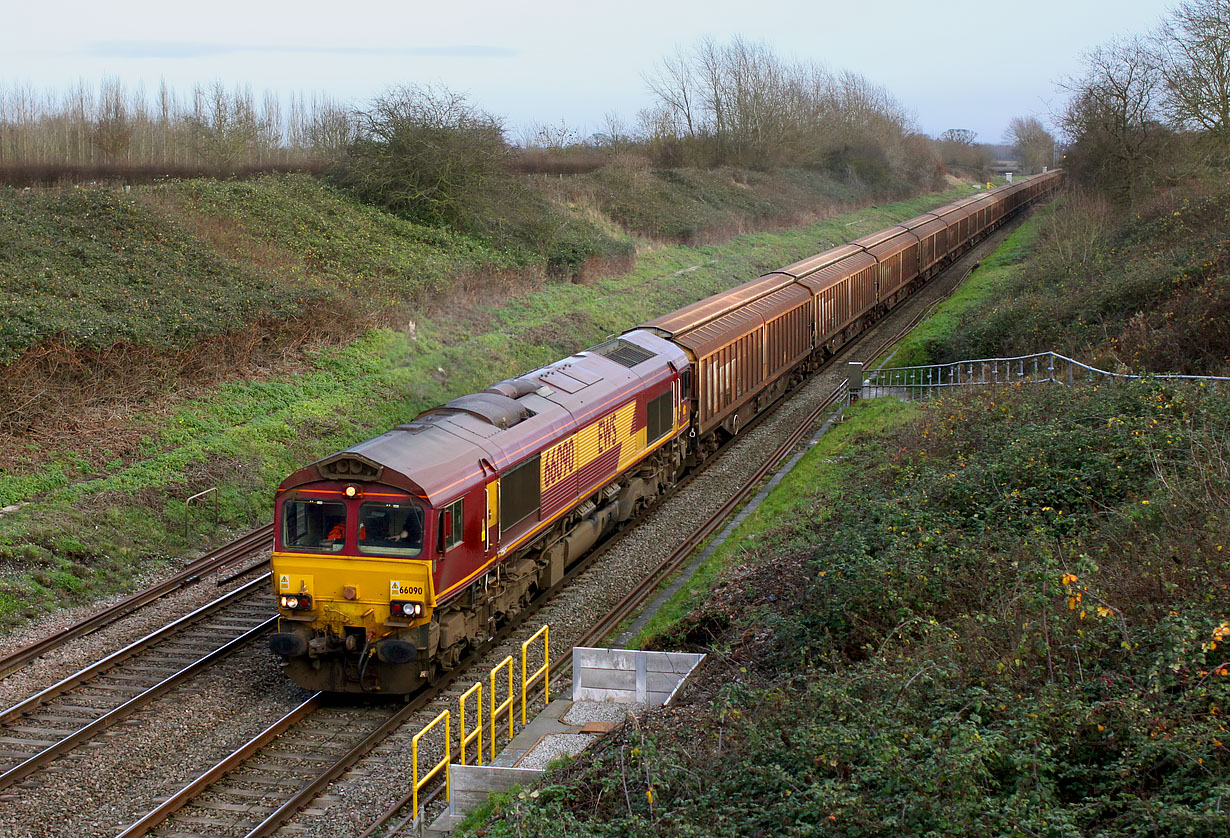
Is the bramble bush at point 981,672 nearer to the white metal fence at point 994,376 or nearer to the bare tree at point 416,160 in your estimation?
the white metal fence at point 994,376

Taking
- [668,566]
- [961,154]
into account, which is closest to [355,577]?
[668,566]

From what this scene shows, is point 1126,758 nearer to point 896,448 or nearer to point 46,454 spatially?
point 896,448

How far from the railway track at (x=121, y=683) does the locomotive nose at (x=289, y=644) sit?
6.06ft

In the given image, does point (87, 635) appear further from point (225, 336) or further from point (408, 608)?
point (225, 336)

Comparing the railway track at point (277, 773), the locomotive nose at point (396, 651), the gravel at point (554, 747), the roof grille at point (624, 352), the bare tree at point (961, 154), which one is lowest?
the railway track at point (277, 773)

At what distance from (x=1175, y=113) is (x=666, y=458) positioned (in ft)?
94.3

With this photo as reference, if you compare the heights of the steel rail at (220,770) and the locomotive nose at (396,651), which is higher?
the locomotive nose at (396,651)

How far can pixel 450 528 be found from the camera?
11.8 m

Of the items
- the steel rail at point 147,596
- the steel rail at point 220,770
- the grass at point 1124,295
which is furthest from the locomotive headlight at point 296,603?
the grass at point 1124,295

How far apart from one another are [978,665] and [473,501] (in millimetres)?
6220

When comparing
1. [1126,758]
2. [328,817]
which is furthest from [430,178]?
[1126,758]

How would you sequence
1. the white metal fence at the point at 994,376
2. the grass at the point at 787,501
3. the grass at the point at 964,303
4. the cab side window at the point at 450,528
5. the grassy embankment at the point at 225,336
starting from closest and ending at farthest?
the cab side window at the point at 450,528 → the grass at the point at 787,501 → the grassy embankment at the point at 225,336 → the white metal fence at the point at 994,376 → the grass at the point at 964,303

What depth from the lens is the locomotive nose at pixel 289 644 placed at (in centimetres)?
1154

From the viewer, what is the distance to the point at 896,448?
63.6ft
